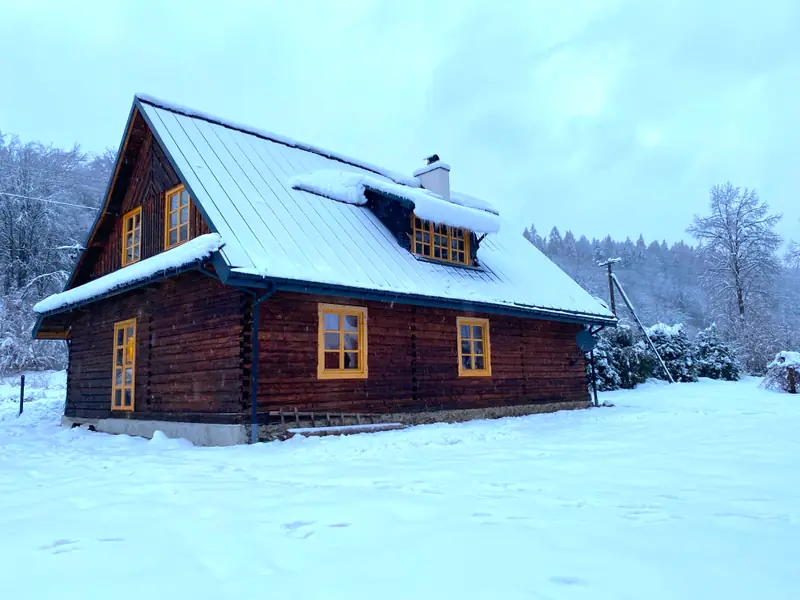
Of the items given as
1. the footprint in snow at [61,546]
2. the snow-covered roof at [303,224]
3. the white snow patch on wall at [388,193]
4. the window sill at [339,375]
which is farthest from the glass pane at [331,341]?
the footprint in snow at [61,546]

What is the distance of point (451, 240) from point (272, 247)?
5921 mm

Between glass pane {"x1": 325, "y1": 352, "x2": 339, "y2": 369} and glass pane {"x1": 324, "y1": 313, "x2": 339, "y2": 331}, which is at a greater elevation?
glass pane {"x1": 324, "y1": 313, "x2": 339, "y2": 331}

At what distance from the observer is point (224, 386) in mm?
10508

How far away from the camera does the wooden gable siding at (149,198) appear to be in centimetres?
1272

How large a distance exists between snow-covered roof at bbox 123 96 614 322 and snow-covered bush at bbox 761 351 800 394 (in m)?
7.31

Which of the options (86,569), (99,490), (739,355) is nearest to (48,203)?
(99,490)

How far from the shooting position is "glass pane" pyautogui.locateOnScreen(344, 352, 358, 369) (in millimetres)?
11797

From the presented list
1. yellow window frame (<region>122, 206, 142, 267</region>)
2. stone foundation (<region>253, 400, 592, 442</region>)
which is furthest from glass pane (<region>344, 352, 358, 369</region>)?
yellow window frame (<region>122, 206, 142, 267</region>)

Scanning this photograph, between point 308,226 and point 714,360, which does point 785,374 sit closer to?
point 714,360

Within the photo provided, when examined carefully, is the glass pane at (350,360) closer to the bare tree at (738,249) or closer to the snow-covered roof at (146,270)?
the snow-covered roof at (146,270)

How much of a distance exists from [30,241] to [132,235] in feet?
68.4

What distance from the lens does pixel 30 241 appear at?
1209 inches

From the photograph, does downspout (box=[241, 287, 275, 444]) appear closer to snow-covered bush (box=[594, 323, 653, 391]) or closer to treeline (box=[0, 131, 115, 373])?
snow-covered bush (box=[594, 323, 653, 391])

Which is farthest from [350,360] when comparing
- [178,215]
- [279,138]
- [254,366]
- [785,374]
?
[785,374]
